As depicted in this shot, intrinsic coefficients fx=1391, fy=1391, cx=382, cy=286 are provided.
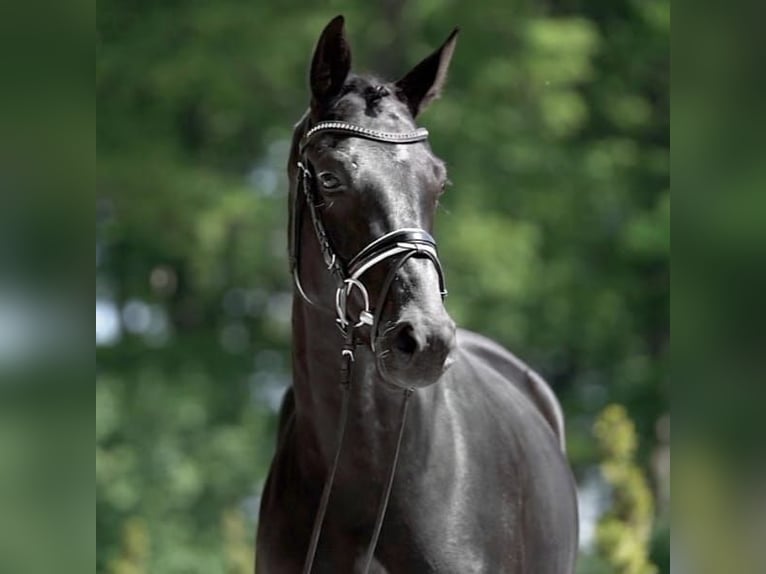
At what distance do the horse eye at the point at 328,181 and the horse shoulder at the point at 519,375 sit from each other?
4.98 feet

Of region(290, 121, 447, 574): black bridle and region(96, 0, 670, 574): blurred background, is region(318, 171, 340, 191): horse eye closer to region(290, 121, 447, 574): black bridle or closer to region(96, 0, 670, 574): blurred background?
region(290, 121, 447, 574): black bridle

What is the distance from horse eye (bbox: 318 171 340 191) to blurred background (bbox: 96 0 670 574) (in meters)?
8.99

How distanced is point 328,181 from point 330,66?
35cm

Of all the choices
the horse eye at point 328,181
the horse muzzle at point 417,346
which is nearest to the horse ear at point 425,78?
the horse eye at point 328,181

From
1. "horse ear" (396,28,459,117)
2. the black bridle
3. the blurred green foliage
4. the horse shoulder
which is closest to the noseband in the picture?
the black bridle

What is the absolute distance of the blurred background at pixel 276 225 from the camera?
42.0 ft

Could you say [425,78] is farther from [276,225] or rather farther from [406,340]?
[276,225]

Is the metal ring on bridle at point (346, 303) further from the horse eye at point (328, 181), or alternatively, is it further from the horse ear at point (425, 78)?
the horse ear at point (425, 78)

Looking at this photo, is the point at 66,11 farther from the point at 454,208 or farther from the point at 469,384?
the point at 454,208

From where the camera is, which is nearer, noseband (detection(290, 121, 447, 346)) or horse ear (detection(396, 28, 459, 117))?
noseband (detection(290, 121, 447, 346))

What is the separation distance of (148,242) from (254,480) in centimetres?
249

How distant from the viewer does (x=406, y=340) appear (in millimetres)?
3066

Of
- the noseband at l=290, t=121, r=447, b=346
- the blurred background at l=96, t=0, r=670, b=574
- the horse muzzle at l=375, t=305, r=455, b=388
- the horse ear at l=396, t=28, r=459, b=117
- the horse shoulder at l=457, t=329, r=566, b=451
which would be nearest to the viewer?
the horse muzzle at l=375, t=305, r=455, b=388

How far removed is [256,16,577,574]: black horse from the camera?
3178mm
